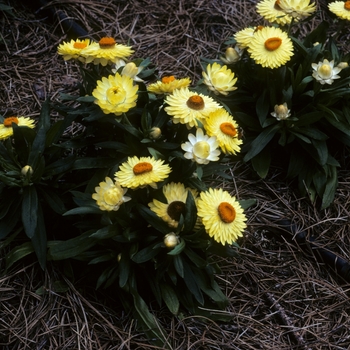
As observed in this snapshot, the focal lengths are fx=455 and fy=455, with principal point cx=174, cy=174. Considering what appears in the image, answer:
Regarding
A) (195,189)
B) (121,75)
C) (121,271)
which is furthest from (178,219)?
(121,75)

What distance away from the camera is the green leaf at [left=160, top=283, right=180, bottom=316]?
1.71 metres

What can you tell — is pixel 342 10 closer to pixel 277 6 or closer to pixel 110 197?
pixel 277 6

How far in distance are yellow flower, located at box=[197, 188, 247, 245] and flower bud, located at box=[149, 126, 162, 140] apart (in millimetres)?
301

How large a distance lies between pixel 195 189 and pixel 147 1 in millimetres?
1955

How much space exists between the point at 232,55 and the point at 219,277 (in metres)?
1.13

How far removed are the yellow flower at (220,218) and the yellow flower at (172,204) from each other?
8 centimetres

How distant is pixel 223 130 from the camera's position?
1717mm

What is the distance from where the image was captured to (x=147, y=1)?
3229mm

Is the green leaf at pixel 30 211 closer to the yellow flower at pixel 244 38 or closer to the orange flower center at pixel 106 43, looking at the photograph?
the orange flower center at pixel 106 43

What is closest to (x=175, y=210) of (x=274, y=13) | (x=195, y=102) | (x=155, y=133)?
(x=155, y=133)

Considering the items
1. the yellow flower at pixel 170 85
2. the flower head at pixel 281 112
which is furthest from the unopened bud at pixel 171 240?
the flower head at pixel 281 112

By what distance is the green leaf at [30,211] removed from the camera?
66.9 inches

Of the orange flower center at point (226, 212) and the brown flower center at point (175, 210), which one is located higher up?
the orange flower center at point (226, 212)

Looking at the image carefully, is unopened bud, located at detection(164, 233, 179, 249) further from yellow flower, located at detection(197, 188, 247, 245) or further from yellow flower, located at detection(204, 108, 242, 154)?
yellow flower, located at detection(204, 108, 242, 154)
